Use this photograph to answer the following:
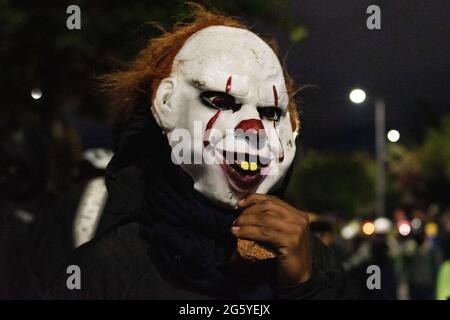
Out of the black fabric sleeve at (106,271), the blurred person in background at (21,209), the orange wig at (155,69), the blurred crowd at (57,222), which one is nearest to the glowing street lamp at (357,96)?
the orange wig at (155,69)

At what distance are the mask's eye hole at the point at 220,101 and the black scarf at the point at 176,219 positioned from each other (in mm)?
225

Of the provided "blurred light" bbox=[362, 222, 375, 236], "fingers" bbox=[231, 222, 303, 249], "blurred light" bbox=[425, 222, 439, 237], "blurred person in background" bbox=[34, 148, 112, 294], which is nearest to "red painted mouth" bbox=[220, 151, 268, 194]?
"fingers" bbox=[231, 222, 303, 249]

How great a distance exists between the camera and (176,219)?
2598 millimetres

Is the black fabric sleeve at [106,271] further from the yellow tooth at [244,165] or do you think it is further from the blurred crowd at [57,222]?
the blurred crowd at [57,222]

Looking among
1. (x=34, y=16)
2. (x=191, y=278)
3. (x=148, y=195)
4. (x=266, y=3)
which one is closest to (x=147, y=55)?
(x=148, y=195)

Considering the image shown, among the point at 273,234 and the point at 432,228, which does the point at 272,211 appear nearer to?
the point at 273,234

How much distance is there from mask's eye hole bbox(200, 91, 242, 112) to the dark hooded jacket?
23cm

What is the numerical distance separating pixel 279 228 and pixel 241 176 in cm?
19

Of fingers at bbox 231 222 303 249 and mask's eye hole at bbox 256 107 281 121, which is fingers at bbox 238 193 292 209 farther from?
mask's eye hole at bbox 256 107 281 121

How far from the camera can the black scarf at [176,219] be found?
256 centimetres

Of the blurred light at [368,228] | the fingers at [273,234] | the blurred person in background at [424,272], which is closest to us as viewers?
the fingers at [273,234]

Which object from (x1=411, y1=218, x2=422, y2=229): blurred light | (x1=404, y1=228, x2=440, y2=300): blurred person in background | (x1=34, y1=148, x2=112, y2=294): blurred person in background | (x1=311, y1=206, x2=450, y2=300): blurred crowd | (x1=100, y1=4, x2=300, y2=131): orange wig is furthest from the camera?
(x1=411, y1=218, x2=422, y2=229): blurred light

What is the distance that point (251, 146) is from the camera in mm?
2529

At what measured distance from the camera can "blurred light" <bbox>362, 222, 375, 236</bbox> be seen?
8109mm
